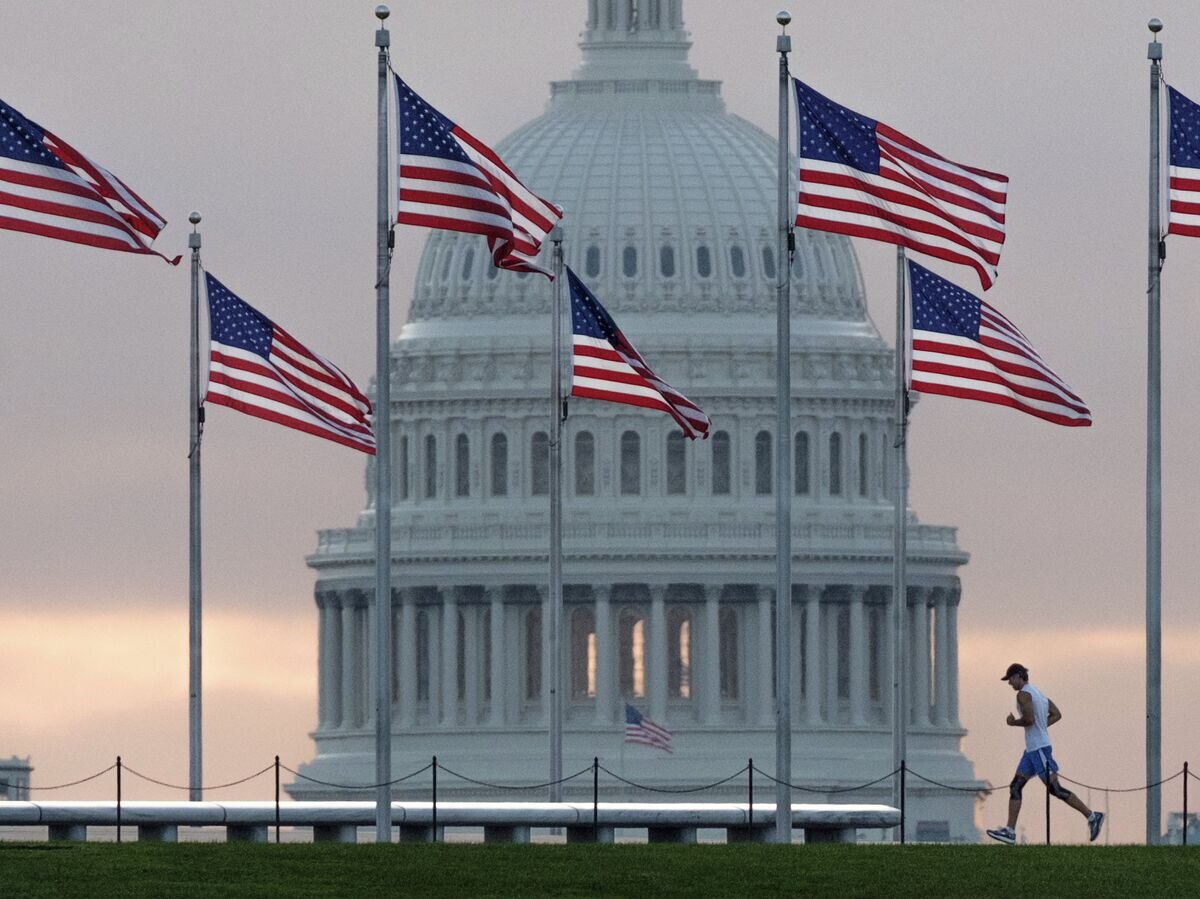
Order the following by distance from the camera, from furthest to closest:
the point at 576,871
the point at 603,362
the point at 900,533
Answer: the point at 900,533
the point at 603,362
the point at 576,871

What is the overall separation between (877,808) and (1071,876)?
786 inches

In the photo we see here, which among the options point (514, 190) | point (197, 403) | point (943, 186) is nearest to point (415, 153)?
point (514, 190)

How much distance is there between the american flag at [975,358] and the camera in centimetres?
11575

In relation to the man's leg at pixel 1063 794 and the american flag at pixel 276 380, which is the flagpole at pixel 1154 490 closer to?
the man's leg at pixel 1063 794

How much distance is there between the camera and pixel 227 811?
111 metres

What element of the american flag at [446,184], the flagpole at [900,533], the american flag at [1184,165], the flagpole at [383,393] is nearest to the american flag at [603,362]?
the flagpole at [900,533]

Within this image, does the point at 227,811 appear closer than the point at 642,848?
No

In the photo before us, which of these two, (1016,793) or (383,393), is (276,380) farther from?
(1016,793)

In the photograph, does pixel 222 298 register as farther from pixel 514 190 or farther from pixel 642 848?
pixel 642 848

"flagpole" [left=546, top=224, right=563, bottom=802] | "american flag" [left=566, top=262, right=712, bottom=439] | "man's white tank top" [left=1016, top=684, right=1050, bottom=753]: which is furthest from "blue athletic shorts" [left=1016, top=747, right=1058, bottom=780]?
"flagpole" [left=546, top=224, right=563, bottom=802]

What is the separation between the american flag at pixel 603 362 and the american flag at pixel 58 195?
700 inches

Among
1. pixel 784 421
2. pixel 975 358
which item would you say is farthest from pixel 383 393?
pixel 975 358

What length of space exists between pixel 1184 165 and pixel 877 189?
612 centimetres

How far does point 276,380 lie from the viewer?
120 metres
